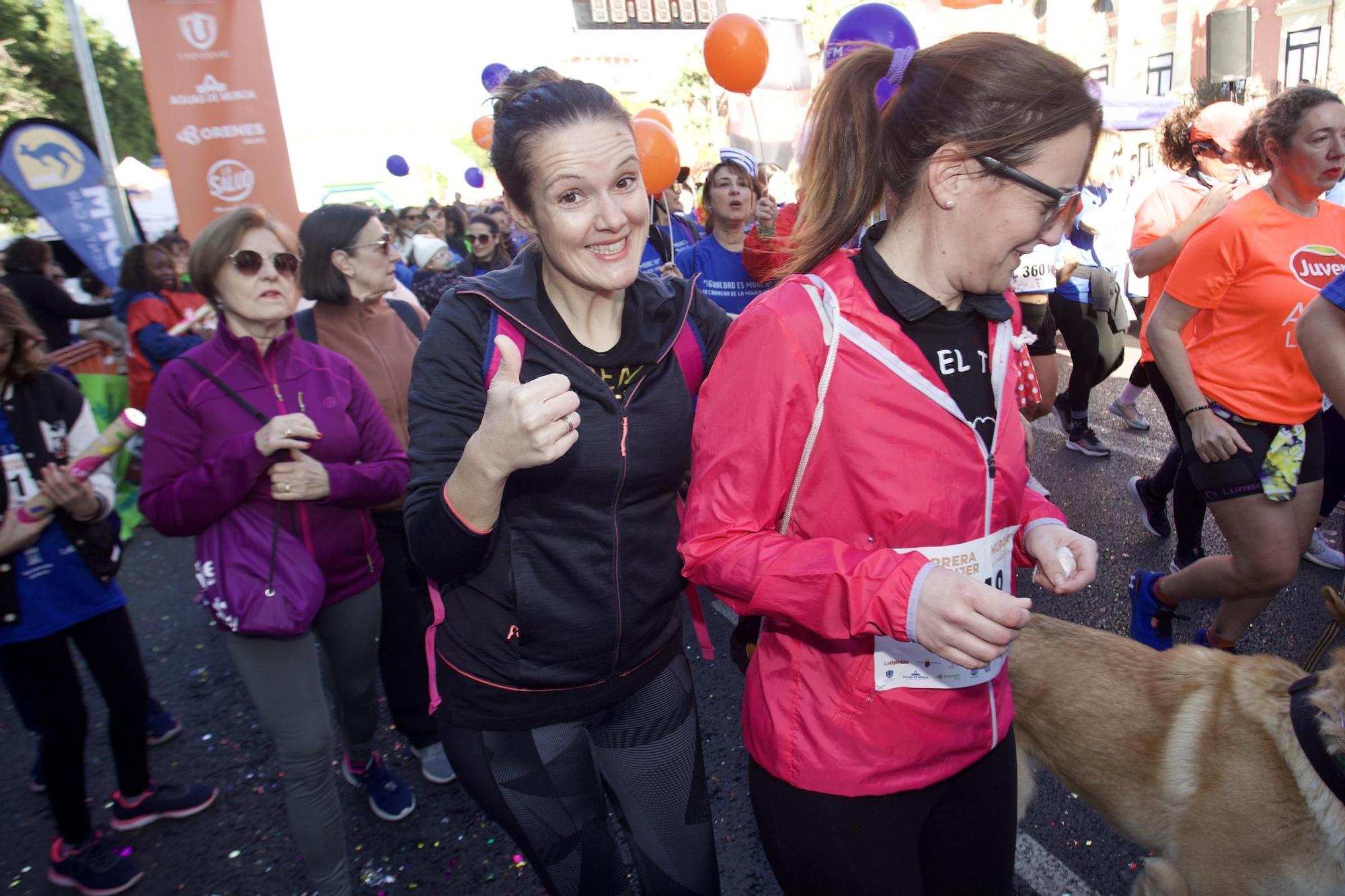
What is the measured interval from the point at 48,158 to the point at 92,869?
20.9 ft

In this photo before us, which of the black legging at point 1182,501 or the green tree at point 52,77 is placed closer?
the black legging at point 1182,501

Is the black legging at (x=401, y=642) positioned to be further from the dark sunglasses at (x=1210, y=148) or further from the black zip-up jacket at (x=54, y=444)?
the dark sunglasses at (x=1210, y=148)

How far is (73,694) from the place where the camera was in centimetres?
276

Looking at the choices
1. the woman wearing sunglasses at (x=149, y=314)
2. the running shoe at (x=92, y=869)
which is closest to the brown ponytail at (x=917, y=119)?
the running shoe at (x=92, y=869)

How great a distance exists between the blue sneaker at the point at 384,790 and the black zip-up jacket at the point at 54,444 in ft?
3.74

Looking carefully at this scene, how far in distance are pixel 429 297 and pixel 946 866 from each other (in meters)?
5.95

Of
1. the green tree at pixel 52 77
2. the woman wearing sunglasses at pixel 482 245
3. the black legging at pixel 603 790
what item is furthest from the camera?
the green tree at pixel 52 77

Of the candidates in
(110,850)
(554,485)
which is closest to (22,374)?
(110,850)

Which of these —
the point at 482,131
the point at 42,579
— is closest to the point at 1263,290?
the point at 42,579

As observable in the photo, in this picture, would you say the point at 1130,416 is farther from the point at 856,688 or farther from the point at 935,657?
the point at 856,688

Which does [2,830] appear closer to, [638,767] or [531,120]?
[638,767]

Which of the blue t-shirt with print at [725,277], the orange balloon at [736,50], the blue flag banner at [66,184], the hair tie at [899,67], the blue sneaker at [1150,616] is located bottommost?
the blue sneaker at [1150,616]

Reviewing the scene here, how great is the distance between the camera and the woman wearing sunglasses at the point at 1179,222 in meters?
3.83

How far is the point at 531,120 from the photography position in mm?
1621
